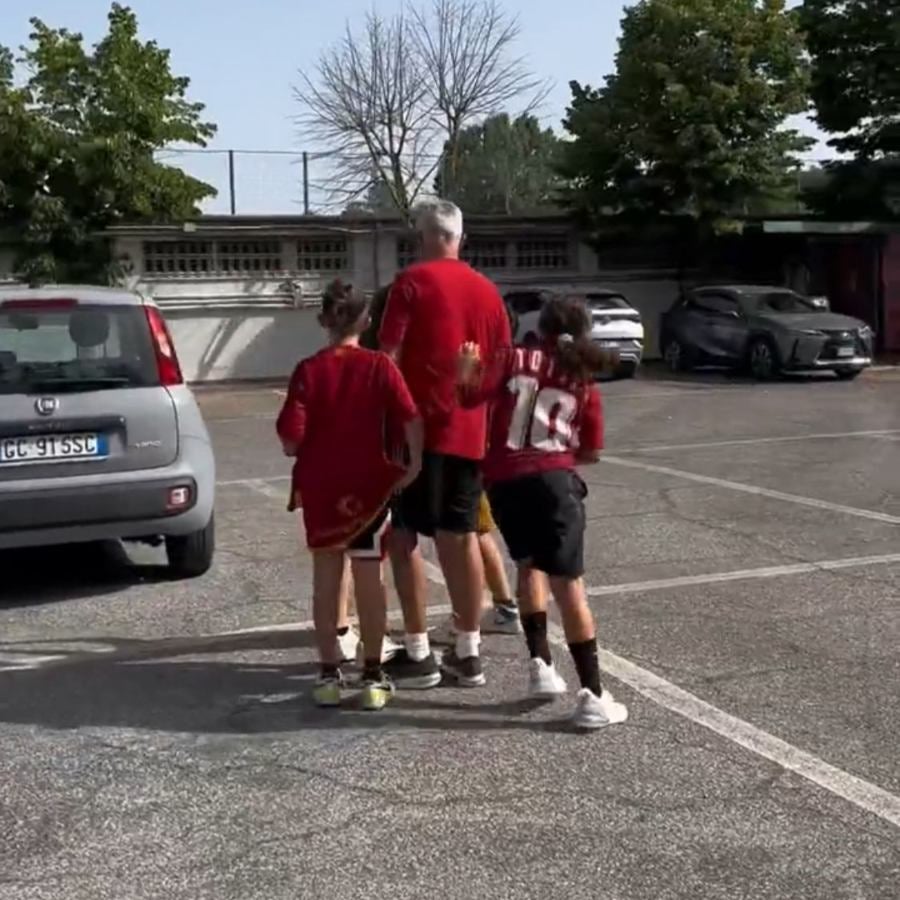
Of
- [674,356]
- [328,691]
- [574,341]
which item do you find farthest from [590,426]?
[674,356]

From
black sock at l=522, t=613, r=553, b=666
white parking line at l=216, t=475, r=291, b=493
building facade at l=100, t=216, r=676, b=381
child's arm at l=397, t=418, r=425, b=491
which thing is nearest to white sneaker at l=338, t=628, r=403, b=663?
black sock at l=522, t=613, r=553, b=666

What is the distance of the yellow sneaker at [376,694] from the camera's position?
211 inches

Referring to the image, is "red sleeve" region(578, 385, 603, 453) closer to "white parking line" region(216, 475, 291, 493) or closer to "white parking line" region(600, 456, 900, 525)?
"white parking line" region(600, 456, 900, 525)

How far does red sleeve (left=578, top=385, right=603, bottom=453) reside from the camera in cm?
533

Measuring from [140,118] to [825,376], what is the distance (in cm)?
1227

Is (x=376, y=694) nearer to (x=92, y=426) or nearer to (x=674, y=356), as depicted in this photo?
(x=92, y=426)

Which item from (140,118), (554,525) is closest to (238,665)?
(554,525)

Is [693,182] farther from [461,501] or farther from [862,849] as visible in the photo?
[862,849]

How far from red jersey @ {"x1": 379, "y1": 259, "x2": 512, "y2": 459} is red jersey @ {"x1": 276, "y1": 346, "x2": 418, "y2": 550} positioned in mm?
209

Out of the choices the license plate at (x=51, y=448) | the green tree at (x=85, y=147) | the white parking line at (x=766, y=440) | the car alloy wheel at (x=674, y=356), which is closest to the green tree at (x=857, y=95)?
the car alloy wheel at (x=674, y=356)

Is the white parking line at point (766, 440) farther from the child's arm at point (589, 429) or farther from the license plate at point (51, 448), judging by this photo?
the child's arm at point (589, 429)

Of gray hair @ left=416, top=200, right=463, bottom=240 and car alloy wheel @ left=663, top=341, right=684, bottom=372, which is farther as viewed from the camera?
car alloy wheel @ left=663, top=341, right=684, bottom=372

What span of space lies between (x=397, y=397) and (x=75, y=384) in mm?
2394

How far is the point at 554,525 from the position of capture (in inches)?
204
